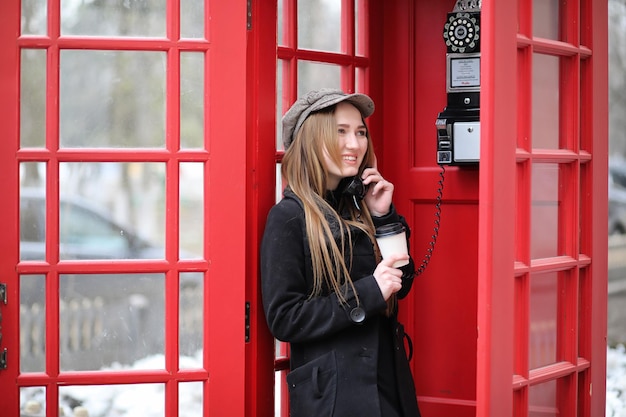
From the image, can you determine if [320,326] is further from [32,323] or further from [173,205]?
[32,323]

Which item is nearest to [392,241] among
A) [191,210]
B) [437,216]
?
[191,210]

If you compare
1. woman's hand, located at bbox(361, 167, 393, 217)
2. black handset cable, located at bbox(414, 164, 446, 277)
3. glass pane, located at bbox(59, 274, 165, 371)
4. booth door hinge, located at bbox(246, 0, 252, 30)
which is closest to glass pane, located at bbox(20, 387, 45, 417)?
glass pane, located at bbox(59, 274, 165, 371)

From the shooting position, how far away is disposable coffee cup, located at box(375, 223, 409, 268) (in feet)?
10.7

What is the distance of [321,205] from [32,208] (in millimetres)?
1042

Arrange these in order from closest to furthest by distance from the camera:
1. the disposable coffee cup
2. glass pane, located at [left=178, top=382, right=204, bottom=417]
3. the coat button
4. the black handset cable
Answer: the coat button < the disposable coffee cup < glass pane, located at [left=178, top=382, right=204, bottom=417] < the black handset cable

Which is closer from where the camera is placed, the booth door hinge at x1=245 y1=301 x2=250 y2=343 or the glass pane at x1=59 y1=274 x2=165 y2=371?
the glass pane at x1=59 y1=274 x2=165 y2=371

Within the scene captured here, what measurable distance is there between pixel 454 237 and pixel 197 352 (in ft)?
4.81

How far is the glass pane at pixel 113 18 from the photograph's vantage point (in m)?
3.26

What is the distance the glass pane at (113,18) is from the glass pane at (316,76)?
690 mm

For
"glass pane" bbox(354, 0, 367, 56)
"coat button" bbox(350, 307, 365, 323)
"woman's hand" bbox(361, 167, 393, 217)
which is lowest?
"coat button" bbox(350, 307, 365, 323)

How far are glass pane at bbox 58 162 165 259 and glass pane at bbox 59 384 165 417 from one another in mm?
485

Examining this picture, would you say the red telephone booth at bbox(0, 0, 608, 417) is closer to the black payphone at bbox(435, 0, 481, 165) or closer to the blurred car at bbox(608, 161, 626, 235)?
the black payphone at bbox(435, 0, 481, 165)

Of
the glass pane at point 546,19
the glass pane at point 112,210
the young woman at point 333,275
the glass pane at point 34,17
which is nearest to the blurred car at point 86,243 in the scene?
the glass pane at point 112,210

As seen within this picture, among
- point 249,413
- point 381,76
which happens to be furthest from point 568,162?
point 249,413
